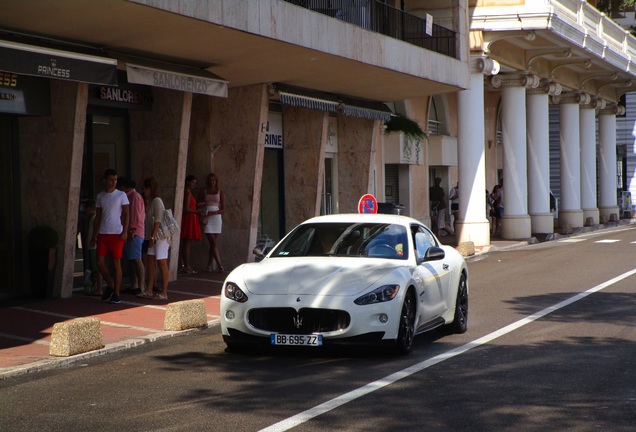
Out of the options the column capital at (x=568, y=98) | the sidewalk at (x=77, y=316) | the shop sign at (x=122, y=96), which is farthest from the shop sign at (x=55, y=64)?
the column capital at (x=568, y=98)

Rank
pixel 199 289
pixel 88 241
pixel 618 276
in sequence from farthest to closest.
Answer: pixel 618 276 < pixel 199 289 < pixel 88 241

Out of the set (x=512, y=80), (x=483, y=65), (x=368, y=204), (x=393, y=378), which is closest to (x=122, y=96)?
(x=368, y=204)

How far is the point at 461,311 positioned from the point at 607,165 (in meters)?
40.4

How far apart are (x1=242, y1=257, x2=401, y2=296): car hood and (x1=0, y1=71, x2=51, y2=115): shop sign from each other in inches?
249

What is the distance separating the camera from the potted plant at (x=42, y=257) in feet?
54.2

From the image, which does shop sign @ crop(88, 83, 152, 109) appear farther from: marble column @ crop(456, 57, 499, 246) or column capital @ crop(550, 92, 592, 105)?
column capital @ crop(550, 92, 592, 105)

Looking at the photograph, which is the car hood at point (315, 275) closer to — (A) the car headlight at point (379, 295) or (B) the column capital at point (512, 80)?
(A) the car headlight at point (379, 295)

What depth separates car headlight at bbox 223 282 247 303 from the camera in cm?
1074

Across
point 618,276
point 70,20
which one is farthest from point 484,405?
point 618,276

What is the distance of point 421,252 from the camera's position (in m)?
12.1

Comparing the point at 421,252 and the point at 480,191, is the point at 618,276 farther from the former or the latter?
the point at 480,191

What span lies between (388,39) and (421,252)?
11891 millimetres

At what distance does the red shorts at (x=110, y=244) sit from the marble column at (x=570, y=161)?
30286mm

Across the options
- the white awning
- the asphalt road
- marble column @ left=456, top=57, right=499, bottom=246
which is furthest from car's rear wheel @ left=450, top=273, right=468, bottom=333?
marble column @ left=456, top=57, right=499, bottom=246
